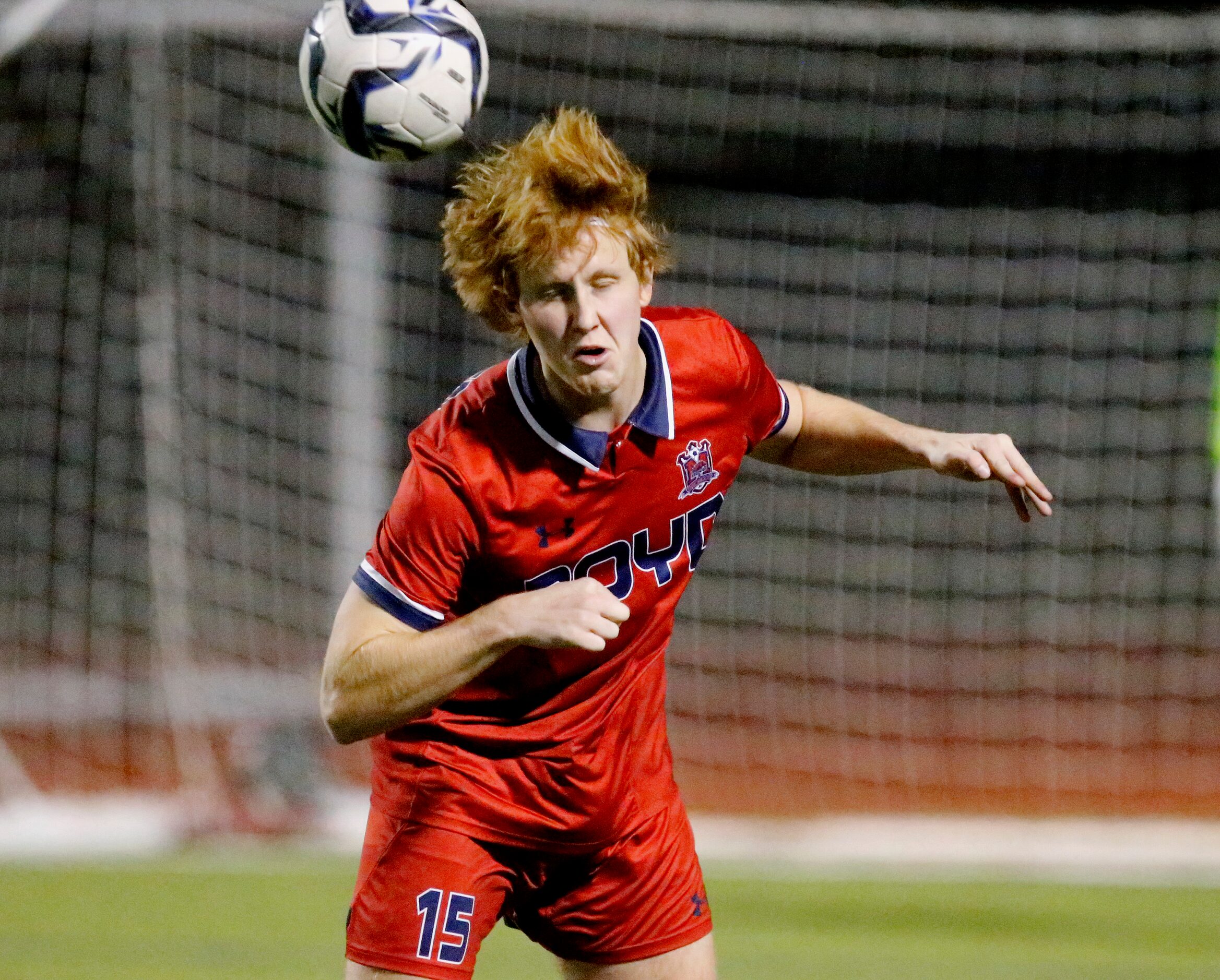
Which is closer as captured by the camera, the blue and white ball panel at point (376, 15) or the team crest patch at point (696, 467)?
the team crest patch at point (696, 467)

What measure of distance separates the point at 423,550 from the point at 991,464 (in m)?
1.05

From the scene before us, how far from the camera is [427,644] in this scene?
256 centimetres

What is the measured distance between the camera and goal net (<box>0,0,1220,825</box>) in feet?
23.7

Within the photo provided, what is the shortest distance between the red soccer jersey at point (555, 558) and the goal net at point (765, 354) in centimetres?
374

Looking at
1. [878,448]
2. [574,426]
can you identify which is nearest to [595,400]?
[574,426]

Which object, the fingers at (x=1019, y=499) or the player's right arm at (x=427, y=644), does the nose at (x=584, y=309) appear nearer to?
the player's right arm at (x=427, y=644)

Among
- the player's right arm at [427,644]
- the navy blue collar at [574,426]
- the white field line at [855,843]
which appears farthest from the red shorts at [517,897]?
the white field line at [855,843]

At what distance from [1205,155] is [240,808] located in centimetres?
786

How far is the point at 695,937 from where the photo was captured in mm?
3143

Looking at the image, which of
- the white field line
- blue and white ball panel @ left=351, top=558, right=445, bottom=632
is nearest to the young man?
blue and white ball panel @ left=351, top=558, right=445, bottom=632

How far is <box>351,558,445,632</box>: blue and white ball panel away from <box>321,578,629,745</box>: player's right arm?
11 millimetres

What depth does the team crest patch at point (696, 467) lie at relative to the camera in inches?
118

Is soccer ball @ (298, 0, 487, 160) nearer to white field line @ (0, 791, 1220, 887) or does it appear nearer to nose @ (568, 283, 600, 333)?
nose @ (568, 283, 600, 333)

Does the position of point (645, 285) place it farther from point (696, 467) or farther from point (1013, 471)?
point (1013, 471)
